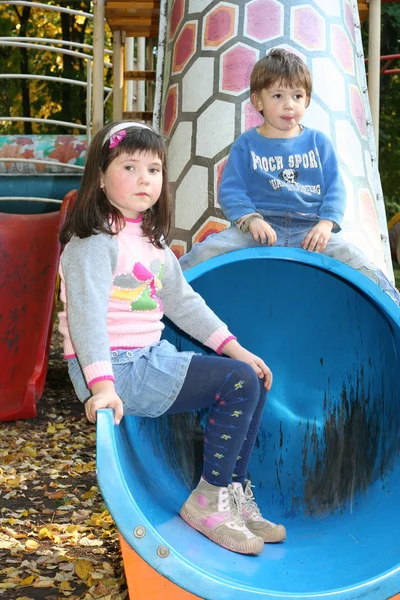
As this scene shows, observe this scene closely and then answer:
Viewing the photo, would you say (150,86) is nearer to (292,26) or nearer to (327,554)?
(292,26)

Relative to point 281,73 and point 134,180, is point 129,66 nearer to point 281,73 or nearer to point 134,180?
point 281,73

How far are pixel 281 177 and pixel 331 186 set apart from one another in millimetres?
149

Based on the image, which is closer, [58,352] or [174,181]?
[174,181]

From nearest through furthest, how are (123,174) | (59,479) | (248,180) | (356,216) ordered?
(123,174) < (248,180) < (356,216) < (59,479)

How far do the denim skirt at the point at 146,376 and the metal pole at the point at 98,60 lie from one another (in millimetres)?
2114

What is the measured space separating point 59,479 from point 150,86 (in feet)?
11.8

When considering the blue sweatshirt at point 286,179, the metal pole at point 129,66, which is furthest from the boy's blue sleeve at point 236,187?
the metal pole at point 129,66

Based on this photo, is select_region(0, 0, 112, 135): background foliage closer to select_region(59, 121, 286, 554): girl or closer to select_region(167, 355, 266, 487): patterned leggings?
select_region(59, 121, 286, 554): girl

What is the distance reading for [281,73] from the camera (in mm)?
2449

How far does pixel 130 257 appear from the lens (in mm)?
1968

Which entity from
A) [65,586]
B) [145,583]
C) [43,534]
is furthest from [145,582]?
[43,534]

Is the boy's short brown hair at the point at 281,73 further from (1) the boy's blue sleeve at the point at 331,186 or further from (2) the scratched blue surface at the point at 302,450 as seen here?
(2) the scratched blue surface at the point at 302,450

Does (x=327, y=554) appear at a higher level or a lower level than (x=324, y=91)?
lower

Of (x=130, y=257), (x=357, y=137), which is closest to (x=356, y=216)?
(x=357, y=137)
